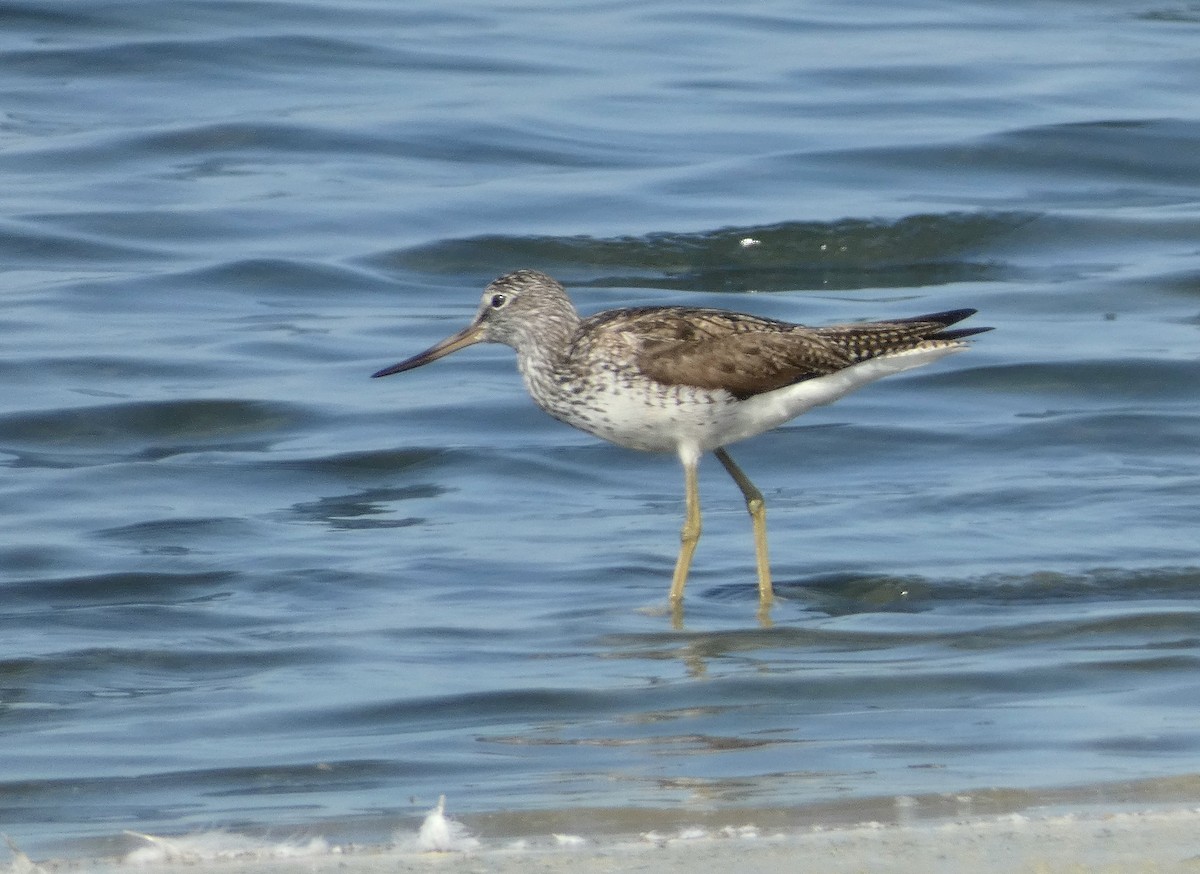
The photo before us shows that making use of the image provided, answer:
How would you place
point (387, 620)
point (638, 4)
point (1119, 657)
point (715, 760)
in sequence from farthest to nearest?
point (638, 4) < point (387, 620) < point (1119, 657) < point (715, 760)

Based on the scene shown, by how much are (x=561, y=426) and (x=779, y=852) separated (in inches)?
282

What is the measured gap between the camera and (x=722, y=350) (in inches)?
341

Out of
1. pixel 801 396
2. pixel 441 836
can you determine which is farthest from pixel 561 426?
pixel 441 836

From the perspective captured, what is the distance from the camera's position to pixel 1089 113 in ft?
61.5

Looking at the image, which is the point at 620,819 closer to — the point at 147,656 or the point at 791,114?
the point at 147,656

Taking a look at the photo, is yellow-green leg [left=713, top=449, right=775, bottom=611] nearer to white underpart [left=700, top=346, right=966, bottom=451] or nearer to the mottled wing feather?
white underpart [left=700, top=346, right=966, bottom=451]

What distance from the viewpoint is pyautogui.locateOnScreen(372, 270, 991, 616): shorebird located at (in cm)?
859

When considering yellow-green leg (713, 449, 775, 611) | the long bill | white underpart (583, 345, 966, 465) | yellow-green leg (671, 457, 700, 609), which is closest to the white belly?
white underpart (583, 345, 966, 465)

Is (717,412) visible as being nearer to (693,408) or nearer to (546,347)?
(693,408)

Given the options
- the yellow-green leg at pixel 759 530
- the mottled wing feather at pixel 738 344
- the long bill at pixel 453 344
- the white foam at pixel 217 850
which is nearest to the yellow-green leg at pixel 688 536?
the yellow-green leg at pixel 759 530

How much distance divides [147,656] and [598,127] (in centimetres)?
1168

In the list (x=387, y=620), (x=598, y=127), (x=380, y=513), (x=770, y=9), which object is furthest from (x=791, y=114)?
(x=387, y=620)

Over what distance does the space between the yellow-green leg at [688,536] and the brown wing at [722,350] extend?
472mm

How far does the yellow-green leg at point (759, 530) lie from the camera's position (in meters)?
8.50
